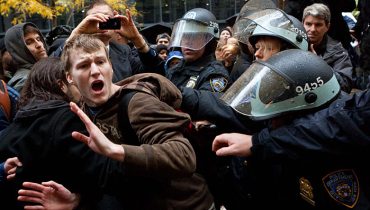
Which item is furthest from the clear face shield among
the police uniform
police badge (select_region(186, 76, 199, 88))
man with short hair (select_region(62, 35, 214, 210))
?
man with short hair (select_region(62, 35, 214, 210))

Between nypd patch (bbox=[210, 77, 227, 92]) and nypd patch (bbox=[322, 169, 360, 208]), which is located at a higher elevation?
nypd patch (bbox=[322, 169, 360, 208])

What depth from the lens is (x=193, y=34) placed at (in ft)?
13.0

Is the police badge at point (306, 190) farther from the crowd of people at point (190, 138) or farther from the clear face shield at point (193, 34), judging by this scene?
the clear face shield at point (193, 34)

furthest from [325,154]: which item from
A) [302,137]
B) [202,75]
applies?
[202,75]

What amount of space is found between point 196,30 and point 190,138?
1.65 metres

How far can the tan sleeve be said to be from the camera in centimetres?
199

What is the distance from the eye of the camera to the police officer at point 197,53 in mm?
3521

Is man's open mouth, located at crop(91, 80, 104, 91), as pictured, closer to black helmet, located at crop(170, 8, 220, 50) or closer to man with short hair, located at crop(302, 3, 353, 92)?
black helmet, located at crop(170, 8, 220, 50)

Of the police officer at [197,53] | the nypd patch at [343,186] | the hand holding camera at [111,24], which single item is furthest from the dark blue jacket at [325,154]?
the hand holding camera at [111,24]

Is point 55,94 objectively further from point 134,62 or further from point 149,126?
point 134,62

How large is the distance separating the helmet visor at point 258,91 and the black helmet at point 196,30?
1.54 metres

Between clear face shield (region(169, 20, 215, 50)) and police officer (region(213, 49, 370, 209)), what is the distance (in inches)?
59.8

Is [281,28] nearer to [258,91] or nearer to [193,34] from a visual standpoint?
[258,91]

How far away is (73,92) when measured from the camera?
9.20 feet
